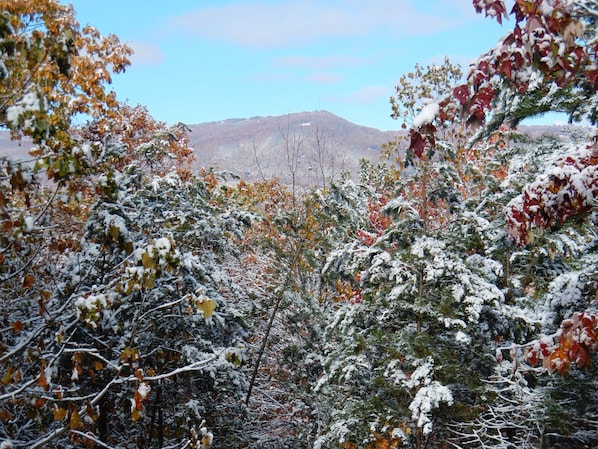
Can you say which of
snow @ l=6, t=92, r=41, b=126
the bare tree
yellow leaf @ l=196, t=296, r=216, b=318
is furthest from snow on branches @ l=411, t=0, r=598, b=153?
the bare tree

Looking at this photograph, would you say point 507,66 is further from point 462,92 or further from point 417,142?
point 417,142

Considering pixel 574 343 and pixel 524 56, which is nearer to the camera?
pixel 524 56

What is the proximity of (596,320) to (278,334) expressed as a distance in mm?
7699

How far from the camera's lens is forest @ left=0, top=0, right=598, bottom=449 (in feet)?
9.41

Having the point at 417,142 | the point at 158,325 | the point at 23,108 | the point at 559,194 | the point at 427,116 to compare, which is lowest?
the point at 158,325

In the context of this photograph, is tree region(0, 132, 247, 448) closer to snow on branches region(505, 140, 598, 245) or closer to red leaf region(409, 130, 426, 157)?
snow on branches region(505, 140, 598, 245)

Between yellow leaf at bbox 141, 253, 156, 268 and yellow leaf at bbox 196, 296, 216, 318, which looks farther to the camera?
yellow leaf at bbox 196, 296, 216, 318

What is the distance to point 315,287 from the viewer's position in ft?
33.8

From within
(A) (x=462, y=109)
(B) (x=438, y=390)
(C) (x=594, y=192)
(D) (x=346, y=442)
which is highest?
(A) (x=462, y=109)

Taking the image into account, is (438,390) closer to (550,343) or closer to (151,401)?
(550,343)

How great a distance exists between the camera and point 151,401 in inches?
298

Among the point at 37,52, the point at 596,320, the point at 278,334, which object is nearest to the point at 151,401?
the point at 278,334

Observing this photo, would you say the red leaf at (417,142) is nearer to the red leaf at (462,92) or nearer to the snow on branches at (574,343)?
the red leaf at (462,92)

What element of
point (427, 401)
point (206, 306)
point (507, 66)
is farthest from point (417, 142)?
point (427, 401)
